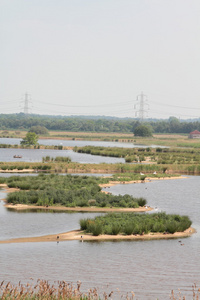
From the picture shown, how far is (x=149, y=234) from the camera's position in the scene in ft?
117

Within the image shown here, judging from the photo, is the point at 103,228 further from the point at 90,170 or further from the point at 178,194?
the point at 90,170

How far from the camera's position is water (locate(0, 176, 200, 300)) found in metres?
24.9

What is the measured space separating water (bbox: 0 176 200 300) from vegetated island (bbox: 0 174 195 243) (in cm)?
127

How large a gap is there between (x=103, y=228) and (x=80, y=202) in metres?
11.8

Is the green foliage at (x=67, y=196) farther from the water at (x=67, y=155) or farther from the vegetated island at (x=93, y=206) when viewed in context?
the water at (x=67, y=155)

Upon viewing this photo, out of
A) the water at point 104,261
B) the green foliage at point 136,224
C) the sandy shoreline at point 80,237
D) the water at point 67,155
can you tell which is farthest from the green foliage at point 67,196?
the water at point 67,155

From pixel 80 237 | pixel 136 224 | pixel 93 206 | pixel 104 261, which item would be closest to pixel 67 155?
pixel 93 206

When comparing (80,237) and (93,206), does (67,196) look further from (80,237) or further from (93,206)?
(80,237)

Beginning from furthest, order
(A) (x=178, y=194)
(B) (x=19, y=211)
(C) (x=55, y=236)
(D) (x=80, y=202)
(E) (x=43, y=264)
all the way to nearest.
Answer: (A) (x=178, y=194) < (D) (x=80, y=202) < (B) (x=19, y=211) < (C) (x=55, y=236) < (E) (x=43, y=264)

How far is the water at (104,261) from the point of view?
2489cm

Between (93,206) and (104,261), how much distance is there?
59.8 feet

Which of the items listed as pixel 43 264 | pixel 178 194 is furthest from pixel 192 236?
pixel 178 194

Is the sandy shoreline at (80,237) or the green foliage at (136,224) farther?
the green foliage at (136,224)

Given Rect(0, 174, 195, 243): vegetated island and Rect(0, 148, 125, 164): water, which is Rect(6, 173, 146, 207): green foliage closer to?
Rect(0, 174, 195, 243): vegetated island
